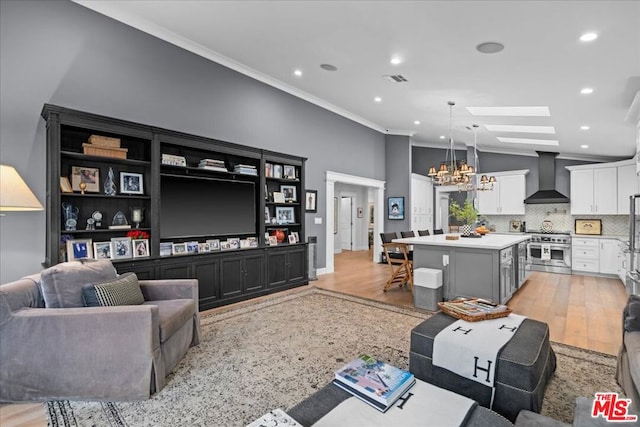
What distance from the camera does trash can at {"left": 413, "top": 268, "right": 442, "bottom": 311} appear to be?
14.0 ft

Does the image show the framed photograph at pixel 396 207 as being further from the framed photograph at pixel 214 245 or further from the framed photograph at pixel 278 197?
the framed photograph at pixel 214 245

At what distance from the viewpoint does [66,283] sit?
2.46 m

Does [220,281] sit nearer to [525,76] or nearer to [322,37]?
[322,37]

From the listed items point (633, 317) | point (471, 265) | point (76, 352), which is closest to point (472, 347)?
point (633, 317)

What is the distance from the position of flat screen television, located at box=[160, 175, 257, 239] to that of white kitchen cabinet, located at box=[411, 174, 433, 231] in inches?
213

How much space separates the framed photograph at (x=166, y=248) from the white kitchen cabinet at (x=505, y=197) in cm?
787

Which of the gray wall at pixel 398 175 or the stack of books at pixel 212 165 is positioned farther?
the gray wall at pixel 398 175

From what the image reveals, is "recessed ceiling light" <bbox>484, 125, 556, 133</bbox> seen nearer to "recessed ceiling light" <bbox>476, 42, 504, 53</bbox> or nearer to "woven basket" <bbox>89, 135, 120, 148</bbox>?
"recessed ceiling light" <bbox>476, 42, 504, 53</bbox>

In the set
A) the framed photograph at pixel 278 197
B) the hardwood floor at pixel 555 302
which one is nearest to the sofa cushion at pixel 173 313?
the hardwood floor at pixel 555 302

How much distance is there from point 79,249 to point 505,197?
9.00 meters

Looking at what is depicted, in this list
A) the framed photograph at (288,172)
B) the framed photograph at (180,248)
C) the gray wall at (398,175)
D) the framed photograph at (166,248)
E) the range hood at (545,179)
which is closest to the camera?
the framed photograph at (166,248)

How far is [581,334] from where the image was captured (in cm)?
346

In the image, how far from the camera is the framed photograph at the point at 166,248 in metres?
4.09

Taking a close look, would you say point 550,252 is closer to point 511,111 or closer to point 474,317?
point 511,111
